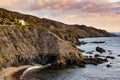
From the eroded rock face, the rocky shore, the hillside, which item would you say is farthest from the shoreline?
the hillside

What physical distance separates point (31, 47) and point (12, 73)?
20.1 m

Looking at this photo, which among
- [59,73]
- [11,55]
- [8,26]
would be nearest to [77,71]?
[59,73]

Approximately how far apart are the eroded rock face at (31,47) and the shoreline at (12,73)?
335 centimetres

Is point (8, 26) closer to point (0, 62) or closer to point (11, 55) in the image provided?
point (11, 55)

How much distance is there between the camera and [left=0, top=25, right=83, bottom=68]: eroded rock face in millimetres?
82812

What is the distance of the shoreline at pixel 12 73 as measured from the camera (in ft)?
219

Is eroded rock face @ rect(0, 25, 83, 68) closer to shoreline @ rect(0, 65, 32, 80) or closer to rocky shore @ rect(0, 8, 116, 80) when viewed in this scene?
rocky shore @ rect(0, 8, 116, 80)

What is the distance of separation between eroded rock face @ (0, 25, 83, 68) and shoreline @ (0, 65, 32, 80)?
335 cm

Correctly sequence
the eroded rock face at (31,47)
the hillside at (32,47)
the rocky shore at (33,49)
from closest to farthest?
1. the rocky shore at (33,49)
2. the eroded rock face at (31,47)
3. the hillside at (32,47)

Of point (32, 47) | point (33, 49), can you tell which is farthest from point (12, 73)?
point (32, 47)

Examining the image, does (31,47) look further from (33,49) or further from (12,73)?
(12,73)

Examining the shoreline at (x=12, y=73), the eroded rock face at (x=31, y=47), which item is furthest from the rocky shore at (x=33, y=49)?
the shoreline at (x=12, y=73)

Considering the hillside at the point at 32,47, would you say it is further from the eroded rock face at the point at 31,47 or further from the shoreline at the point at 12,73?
the shoreline at the point at 12,73

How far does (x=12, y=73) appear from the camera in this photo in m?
71.6
